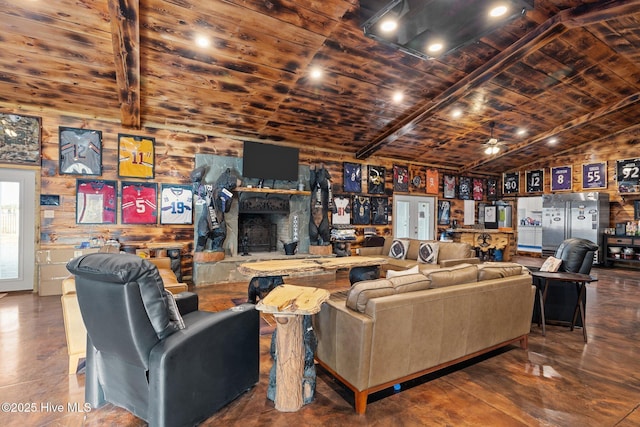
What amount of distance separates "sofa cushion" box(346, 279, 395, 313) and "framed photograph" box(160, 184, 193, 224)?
4512mm

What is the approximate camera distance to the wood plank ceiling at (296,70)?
10.8 ft

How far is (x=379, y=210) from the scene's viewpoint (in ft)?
26.2

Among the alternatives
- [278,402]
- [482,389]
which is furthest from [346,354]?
[482,389]

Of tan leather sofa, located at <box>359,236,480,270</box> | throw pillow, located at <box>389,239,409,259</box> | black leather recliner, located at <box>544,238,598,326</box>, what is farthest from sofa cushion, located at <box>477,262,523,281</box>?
throw pillow, located at <box>389,239,409,259</box>

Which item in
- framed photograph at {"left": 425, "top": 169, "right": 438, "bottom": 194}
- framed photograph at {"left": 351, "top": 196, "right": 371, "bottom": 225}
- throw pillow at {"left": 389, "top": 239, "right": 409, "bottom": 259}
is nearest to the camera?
throw pillow at {"left": 389, "top": 239, "right": 409, "bottom": 259}

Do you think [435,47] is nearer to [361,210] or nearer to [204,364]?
[204,364]

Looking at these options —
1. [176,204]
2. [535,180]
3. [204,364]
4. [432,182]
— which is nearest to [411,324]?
[204,364]

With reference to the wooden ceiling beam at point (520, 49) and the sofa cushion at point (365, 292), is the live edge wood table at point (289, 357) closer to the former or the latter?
the sofa cushion at point (365, 292)

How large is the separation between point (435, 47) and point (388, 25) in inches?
25.4

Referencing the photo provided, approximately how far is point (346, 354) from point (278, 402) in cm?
53

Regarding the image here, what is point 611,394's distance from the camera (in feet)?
7.31

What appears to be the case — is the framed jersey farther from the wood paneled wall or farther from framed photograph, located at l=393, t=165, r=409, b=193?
framed photograph, located at l=393, t=165, r=409, b=193

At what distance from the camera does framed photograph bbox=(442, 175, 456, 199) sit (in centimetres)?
923

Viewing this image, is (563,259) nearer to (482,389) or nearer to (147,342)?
(482,389)
